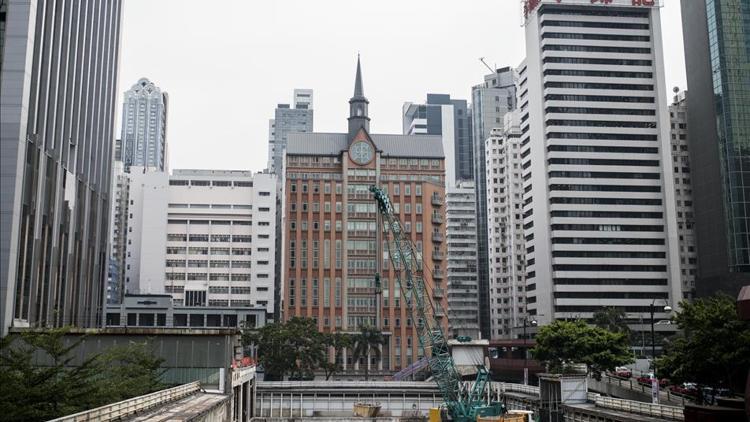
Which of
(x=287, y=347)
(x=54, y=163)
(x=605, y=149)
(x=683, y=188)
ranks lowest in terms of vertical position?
(x=287, y=347)

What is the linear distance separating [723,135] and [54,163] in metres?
127

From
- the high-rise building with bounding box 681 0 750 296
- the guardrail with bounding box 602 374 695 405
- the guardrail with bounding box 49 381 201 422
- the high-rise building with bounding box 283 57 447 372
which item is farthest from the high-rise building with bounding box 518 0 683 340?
the guardrail with bounding box 49 381 201 422

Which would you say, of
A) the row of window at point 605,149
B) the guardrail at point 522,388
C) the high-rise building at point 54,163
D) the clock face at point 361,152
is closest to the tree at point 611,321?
the row of window at point 605,149

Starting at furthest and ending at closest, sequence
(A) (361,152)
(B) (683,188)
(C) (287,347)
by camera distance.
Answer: (B) (683,188), (A) (361,152), (C) (287,347)

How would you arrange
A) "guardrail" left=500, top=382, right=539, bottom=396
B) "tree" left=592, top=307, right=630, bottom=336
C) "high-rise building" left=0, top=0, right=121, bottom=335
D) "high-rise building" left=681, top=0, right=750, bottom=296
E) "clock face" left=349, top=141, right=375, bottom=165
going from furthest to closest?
"clock face" left=349, top=141, right=375, bottom=165, "high-rise building" left=681, top=0, right=750, bottom=296, "tree" left=592, top=307, right=630, bottom=336, "guardrail" left=500, top=382, right=539, bottom=396, "high-rise building" left=0, top=0, right=121, bottom=335

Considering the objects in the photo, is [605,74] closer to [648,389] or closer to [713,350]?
[648,389]

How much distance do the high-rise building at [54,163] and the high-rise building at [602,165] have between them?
311 feet

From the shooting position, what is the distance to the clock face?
16550 cm

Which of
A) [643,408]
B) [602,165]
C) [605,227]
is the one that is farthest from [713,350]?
[602,165]

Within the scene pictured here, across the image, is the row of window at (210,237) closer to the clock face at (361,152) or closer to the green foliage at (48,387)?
the clock face at (361,152)

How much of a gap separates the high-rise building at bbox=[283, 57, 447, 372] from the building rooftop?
0.22 m

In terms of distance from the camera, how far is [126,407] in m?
40.8

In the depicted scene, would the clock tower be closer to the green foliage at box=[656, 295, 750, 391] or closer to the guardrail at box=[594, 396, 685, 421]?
the guardrail at box=[594, 396, 685, 421]

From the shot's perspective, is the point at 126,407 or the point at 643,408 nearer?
the point at 126,407
